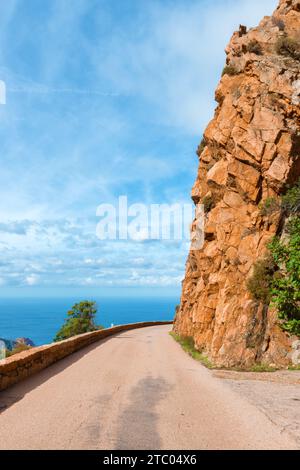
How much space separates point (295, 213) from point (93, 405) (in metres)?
14.9

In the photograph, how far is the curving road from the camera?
256 inches

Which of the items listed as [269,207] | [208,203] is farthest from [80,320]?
[269,207]

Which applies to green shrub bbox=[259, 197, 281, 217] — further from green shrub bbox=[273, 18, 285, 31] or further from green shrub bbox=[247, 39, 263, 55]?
green shrub bbox=[273, 18, 285, 31]

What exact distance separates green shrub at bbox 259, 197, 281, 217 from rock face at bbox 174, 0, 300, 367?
0.25 m

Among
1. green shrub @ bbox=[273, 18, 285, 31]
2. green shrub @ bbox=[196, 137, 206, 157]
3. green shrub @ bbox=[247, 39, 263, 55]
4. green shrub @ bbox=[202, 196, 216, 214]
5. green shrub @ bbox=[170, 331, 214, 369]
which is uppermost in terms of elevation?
green shrub @ bbox=[273, 18, 285, 31]

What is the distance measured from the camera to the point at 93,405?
8.95m

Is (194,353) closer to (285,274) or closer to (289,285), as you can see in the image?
(285,274)

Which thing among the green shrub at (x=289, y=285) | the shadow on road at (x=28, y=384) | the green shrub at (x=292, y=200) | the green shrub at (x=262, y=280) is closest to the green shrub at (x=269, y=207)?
the green shrub at (x=292, y=200)

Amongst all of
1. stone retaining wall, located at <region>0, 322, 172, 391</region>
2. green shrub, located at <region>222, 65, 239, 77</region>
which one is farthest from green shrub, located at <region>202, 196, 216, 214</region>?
stone retaining wall, located at <region>0, 322, 172, 391</region>

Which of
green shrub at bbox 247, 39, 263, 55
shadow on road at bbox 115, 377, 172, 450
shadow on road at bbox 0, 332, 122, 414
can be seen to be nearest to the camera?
shadow on road at bbox 115, 377, 172, 450

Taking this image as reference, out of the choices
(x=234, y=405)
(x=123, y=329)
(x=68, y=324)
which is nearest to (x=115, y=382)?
(x=234, y=405)

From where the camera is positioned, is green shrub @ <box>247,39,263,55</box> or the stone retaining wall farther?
green shrub @ <box>247,39,263,55</box>

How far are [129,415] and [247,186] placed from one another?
1608 centimetres

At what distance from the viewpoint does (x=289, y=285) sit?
16719mm
